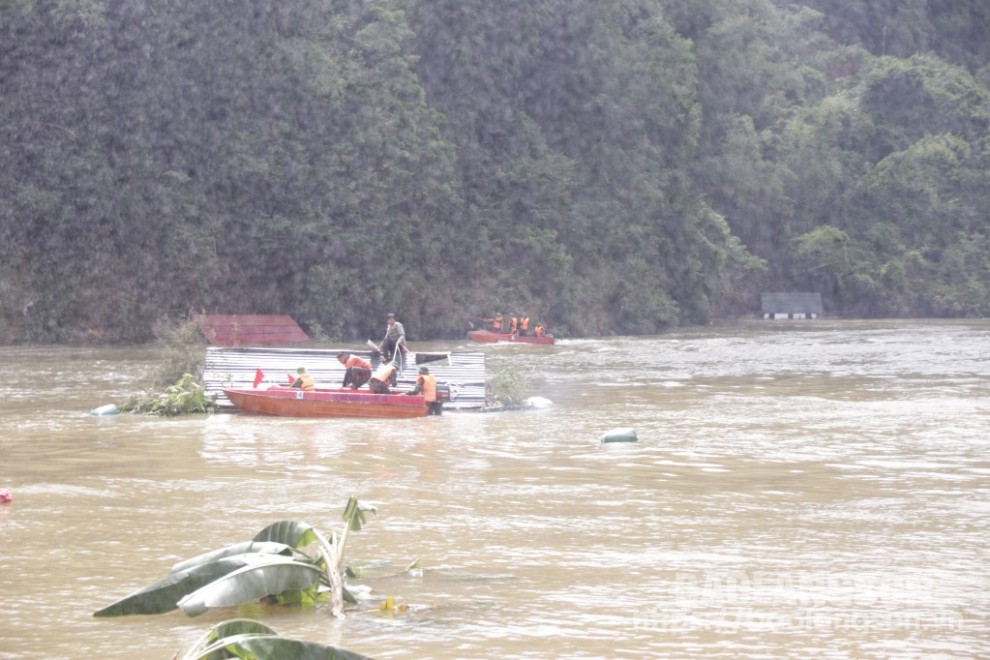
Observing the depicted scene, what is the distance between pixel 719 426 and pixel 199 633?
47.7 feet

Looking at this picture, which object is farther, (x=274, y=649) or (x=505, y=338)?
(x=505, y=338)

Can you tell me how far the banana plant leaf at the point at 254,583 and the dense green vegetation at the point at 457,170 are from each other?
121 ft

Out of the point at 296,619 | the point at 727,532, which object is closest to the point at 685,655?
the point at 296,619

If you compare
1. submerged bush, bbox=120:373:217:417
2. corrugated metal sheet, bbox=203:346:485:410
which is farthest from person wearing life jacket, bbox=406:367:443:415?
submerged bush, bbox=120:373:217:417

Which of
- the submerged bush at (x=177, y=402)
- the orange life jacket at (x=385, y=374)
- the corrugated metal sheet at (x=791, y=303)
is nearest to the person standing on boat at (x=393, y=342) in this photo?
the orange life jacket at (x=385, y=374)

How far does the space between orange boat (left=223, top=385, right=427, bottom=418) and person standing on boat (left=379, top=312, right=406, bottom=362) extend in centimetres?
279

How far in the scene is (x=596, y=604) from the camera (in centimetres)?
1052

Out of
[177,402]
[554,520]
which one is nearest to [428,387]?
[177,402]

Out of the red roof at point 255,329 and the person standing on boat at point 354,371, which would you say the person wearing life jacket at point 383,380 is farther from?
the red roof at point 255,329

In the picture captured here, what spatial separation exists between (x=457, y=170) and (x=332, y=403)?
1399 inches

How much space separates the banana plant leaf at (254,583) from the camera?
29.1ft

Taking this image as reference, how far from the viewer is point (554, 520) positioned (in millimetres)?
14047

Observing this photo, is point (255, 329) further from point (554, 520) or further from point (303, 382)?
point (554, 520)

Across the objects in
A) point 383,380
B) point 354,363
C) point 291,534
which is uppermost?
point 354,363
